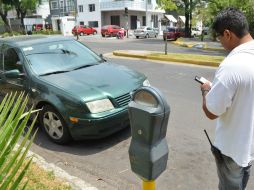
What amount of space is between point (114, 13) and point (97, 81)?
45932 millimetres

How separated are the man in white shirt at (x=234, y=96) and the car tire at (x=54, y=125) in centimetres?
271

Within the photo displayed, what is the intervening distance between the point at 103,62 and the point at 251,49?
3.93 metres

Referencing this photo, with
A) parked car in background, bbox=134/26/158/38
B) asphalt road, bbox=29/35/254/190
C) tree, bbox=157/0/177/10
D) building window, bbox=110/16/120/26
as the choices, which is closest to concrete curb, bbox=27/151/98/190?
asphalt road, bbox=29/35/254/190

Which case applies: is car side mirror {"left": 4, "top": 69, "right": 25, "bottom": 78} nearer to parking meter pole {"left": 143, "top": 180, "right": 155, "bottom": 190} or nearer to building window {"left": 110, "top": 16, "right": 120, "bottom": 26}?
parking meter pole {"left": 143, "top": 180, "right": 155, "bottom": 190}

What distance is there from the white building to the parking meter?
4562cm

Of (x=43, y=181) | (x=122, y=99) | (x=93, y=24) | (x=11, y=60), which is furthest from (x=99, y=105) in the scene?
(x=93, y=24)

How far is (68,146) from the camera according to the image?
188 inches

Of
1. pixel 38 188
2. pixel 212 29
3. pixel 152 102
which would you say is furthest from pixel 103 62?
pixel 152 102

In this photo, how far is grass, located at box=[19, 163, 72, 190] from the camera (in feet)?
11.2

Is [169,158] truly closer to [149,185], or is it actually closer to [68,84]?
[68,84]

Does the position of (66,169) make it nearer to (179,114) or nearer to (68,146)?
(68,146)

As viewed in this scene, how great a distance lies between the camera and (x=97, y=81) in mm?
4883

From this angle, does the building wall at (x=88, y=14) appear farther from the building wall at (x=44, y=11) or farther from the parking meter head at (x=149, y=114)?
the parking meter head at (x=149, y=114)

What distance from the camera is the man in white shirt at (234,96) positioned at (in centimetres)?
210
